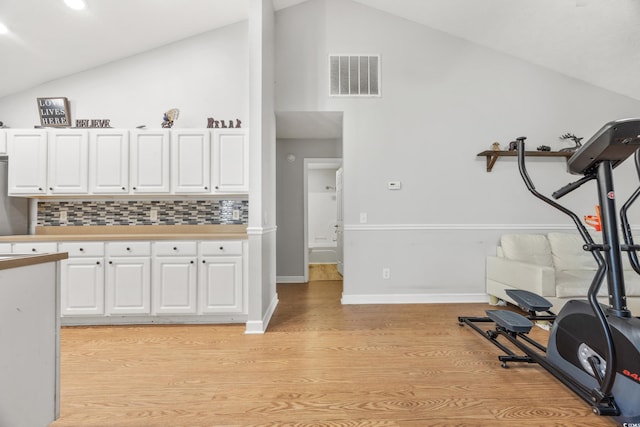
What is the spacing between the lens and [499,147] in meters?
3.50

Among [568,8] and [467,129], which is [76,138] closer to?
[467,129]

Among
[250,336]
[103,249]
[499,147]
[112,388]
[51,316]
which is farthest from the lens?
[499,147]

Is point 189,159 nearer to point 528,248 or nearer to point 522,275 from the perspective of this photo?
point 522,275

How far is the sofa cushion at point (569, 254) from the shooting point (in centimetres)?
320

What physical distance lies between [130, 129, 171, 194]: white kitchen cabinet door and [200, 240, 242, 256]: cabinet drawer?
2.76 ft

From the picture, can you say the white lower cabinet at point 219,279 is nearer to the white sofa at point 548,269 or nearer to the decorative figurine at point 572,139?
the white sofa at point 548,269

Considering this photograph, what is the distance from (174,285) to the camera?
276cm

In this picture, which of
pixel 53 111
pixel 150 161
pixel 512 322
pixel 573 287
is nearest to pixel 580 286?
pixel 573 287

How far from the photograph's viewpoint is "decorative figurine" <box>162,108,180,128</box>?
3199 millimetres

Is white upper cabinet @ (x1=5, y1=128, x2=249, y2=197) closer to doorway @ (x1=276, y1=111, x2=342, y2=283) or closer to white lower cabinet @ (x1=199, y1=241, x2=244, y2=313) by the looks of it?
white lower cabinet @ (x1=199, y1=241, x2=244, y2=313)

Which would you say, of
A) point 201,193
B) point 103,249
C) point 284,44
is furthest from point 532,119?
point 103,249

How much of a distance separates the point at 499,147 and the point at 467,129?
1.48 ft

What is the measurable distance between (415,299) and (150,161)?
3.46m

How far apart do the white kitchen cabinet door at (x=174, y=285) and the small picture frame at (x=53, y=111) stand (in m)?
2.20
